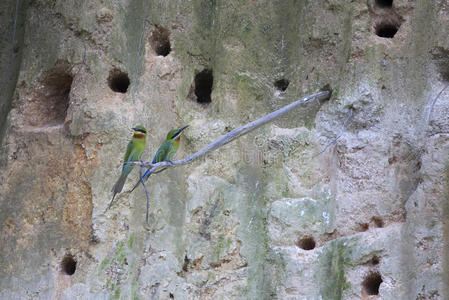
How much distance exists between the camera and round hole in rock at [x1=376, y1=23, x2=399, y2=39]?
6320 millimetres

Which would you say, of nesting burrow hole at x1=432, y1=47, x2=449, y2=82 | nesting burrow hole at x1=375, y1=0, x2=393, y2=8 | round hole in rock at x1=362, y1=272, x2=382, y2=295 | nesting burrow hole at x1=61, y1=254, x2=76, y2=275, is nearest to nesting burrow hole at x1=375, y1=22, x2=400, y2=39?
nesting burrow hole at x1=375, y1=0, x2=393, y2=8

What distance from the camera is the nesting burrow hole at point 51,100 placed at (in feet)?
22.5

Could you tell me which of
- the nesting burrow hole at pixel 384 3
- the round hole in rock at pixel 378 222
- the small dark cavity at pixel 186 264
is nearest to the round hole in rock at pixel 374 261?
→ the round hole in rock at pixel 378 222

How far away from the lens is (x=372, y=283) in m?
5.57

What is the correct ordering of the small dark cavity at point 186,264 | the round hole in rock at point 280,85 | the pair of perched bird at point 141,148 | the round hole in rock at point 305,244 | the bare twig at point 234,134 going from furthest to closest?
the round hole in rock at point 280,85 → the small dark cavity at point 186,264 → the round hole in rock at point 305,244 → the pair of perched bird at point 141,148 → the bare twig at point 234,134

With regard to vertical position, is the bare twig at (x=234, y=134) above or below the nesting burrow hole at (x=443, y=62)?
below

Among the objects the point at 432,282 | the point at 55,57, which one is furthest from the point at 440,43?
the point at 55,57

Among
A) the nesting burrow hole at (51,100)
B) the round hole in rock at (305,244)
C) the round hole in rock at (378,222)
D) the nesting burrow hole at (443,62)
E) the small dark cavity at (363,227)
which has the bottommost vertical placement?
the round hole in rock at (305,244)

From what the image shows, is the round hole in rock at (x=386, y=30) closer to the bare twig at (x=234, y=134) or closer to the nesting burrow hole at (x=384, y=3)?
the nesting burrow hole at (x=384, y=3)

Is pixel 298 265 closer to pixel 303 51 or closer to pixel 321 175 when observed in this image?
pixel 321 175

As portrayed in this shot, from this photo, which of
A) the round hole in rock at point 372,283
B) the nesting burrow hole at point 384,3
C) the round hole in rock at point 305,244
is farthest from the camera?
the nesting burrow hole at point 384,3

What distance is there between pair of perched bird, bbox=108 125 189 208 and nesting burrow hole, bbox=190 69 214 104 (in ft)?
3.18

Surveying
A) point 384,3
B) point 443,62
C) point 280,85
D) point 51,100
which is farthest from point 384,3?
point 51,100

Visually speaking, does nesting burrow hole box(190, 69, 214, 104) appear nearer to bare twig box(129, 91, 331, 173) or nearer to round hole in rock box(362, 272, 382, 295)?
bare twig box(129, 91, 331, 173)
